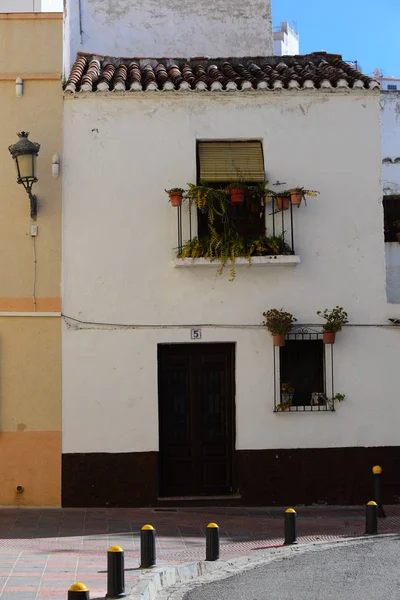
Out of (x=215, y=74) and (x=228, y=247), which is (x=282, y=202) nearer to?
(x=228, y=247)

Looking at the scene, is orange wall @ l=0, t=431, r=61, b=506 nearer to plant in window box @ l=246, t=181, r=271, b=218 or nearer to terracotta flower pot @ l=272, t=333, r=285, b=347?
terracotta flower pot @ l=272, t=333, r=285, b=347

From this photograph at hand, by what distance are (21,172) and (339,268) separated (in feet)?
16.6

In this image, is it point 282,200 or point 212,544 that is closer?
point 212,544

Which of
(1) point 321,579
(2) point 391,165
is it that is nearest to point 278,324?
(1) point 321,579

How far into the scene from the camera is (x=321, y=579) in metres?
9.31

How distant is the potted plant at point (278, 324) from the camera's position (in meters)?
14.1

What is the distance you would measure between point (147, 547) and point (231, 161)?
7.06 metres

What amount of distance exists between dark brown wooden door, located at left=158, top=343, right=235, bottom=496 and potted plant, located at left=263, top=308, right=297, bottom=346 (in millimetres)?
789

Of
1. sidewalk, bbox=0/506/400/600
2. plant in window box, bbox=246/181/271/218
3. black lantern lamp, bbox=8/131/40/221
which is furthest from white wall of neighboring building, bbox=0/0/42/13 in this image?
sidewalk, bbox=0/506/400/600

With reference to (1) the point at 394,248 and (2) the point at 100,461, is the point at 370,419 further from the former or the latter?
(2) the point at 100,461

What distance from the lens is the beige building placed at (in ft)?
46.0

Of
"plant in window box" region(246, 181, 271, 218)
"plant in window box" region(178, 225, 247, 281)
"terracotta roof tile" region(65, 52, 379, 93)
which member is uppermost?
"terracotta roof tile" region(65, 52, 379, 93)

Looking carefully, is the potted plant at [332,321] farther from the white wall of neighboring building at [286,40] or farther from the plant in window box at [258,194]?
the white wall of neighboring building at [286,40]

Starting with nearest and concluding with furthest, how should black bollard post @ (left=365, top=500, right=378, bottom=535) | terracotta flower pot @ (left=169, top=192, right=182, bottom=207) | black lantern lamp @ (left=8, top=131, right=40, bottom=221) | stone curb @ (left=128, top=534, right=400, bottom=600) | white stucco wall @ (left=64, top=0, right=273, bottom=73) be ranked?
stone curb @ (left=128, top=534, right=400, bottom=600) → black bollard post @ (left=365, top=500, right=378, bottom=535) → black lantern lamp @ (left=8, top=131, right=40, bottom=221) → terracotta flower pot @ (left=169, top=192, right=182, bottom=207) → white stucco wall @ (left=64, top=0, right=273, bottom=73)
